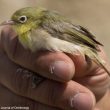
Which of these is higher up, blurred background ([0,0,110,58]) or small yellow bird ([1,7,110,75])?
small yellow bird ([1,7,110,75])

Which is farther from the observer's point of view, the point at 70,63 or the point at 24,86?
the point at 24,86

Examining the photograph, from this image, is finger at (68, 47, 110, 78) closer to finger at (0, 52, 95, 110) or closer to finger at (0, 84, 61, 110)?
finger at (0, 52, 95, 110)

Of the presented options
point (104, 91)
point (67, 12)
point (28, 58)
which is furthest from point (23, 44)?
point (67, 12)

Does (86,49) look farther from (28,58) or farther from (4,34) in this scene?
(4,34)

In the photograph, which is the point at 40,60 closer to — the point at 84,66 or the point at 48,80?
the point at 48,80

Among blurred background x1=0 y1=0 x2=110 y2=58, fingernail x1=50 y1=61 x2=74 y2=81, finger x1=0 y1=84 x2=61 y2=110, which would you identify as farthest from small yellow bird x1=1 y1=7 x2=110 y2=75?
blurred background x1=0 y1=0 x2=110 y2=58

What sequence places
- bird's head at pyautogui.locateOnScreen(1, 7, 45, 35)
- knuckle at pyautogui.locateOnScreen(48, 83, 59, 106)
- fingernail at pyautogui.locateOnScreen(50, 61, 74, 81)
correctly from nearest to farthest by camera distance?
1. fingernail at pyautogui.locateOnScreen(50, 61, 74, 81)
2. knuckle at pyautogui.locateOnScreen(48, 83, 59, 106)
3. bird's head at pyautogui.locateOnScreen(1, 7, 45, 35)

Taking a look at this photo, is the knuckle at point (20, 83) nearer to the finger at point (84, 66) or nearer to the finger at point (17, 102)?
the finger at point (17, 102)

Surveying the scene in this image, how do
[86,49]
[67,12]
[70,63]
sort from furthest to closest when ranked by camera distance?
Answer: [67,12], [86,49], [70,63]
